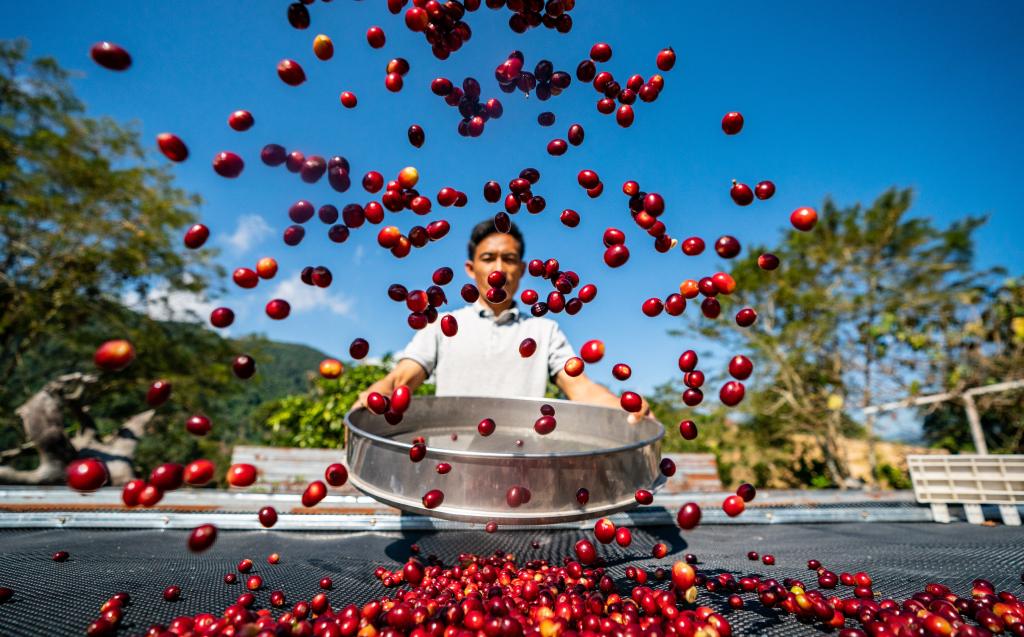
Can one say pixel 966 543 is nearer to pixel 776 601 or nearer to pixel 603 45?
pixel 776 601

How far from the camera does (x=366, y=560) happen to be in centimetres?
240

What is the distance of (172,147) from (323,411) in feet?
19.2

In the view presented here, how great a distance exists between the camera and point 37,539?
2441 millimetres

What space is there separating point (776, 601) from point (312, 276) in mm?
2218

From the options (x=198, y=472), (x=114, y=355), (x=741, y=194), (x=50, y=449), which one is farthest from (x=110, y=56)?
(x=50, y=449)

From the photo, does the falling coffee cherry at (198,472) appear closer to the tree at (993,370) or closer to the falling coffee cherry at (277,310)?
the falling coffee cherry at (277,310)

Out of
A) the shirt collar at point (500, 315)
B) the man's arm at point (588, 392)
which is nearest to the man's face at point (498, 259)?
the shirt collar at point (500, 315)

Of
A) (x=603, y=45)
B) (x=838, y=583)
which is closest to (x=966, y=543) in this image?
(x=838, y=583)

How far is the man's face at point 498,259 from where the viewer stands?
145 inches

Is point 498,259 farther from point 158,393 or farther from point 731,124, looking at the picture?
point 158,393

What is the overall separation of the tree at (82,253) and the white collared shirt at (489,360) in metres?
12.5

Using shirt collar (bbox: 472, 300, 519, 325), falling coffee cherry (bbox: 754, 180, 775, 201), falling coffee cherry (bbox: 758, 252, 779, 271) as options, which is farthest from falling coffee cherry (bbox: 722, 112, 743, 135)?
shirt collar (bbox: 472, 300, 519, 325)

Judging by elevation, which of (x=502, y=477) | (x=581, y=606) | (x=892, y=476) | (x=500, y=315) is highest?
(x=500, y=315)

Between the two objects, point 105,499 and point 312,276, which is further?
point 105,499
